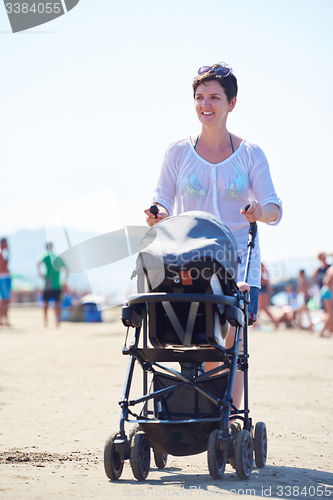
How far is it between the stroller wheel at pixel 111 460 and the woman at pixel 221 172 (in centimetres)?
98

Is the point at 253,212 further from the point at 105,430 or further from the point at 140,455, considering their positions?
the point at 105,430

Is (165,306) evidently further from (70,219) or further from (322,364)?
(322,364)

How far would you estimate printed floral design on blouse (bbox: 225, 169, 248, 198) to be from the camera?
3.40 m

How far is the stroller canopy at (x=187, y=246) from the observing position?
278 cm

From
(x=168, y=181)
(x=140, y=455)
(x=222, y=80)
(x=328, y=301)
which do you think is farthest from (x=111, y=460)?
(x=328, y=301)

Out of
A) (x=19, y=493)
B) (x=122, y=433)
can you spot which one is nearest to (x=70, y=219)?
(x=122, y=433)

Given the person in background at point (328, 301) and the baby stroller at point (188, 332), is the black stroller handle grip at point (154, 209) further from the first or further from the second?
the person in background at point (328, 301)

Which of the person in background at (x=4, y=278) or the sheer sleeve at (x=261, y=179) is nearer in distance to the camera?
the sheer sleeve at (x=261, y=179)

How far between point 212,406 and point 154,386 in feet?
1.17

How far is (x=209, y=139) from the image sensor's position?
357 centimetres

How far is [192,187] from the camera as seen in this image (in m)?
3.45

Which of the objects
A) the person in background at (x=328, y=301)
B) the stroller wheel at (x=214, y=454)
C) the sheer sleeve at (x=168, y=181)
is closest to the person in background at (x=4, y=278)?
the person in background at (x=328, y=301)

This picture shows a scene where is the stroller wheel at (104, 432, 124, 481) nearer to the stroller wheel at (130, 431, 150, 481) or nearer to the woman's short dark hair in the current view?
the stroller wheel at (130, 431, 150, 481)

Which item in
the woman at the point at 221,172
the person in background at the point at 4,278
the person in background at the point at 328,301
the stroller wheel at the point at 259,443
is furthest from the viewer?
the person in background at the point at 4,278
